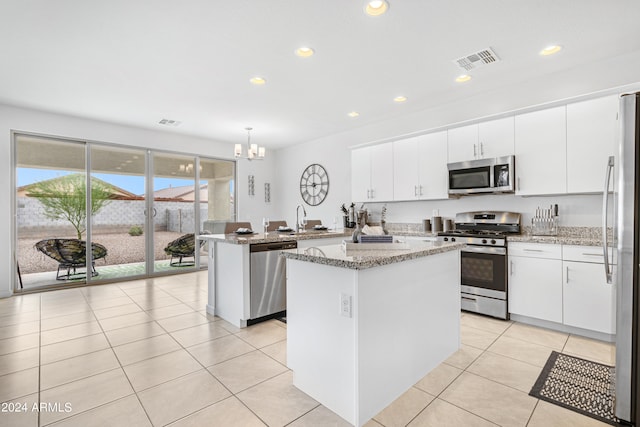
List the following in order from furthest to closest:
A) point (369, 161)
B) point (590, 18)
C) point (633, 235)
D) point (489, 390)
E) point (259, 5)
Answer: point (369, 161), point (590, 18), point (259, 5), point (489, 390), point (633, 235)

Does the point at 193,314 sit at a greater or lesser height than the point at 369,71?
lesser

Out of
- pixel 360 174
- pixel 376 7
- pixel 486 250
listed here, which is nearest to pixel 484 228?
pixel 486 250

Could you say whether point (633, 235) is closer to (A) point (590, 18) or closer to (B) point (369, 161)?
(A) point (590, 18)

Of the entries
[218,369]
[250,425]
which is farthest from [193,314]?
[250,425]

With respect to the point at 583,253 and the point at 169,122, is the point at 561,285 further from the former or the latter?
the point at 169,122

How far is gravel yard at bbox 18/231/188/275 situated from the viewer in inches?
187

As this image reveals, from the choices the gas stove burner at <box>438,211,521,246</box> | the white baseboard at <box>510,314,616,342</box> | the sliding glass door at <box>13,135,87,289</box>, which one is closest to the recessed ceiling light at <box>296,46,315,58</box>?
the gas stove burner at <box>438,211,521,246</box>

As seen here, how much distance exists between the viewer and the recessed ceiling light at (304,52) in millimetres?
2962

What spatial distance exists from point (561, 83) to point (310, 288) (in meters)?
3.71

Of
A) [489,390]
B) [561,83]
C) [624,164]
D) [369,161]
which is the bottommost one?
[489,390]

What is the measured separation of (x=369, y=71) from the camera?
346cm

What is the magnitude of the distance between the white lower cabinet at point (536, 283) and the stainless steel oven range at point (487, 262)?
8 cm

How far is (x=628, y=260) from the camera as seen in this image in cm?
169

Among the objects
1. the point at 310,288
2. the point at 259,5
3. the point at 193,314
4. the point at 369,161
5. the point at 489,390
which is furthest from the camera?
A: the point at 369,161
